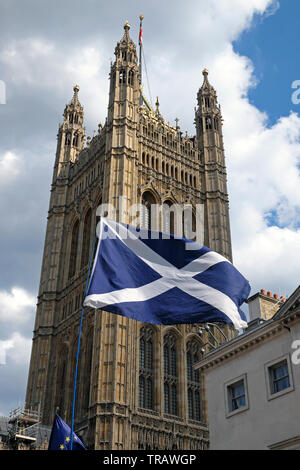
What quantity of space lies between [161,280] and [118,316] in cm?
2118

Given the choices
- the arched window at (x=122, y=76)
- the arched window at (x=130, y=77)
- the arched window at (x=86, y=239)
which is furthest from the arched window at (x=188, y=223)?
the arched window at (x=122, y=76)

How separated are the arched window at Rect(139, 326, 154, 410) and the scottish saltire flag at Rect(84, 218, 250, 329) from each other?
70.7 feet

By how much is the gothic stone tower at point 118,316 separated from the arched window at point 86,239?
0.10 metres

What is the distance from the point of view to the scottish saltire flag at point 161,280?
778 inches

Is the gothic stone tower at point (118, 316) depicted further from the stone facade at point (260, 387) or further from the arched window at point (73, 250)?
the stone facade at point (260, 387)

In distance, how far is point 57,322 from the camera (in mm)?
50938

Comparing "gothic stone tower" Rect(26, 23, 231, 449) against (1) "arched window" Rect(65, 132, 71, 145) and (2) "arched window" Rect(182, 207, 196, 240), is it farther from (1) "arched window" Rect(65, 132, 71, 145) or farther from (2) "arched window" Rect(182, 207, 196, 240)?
(2) "arched window" Rect(182, 207, 196, 240)

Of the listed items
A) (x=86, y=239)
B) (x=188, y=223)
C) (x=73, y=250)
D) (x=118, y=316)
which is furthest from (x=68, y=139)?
(x=118, y=316)

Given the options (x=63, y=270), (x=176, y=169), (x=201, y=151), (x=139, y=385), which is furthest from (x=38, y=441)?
(x=201, y=151)

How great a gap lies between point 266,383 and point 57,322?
105ft

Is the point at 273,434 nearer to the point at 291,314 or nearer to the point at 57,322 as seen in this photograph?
the point at 291,314

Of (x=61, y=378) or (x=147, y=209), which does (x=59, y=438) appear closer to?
(x=61, y=378)

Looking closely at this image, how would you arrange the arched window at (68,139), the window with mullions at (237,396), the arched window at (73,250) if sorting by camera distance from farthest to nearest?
the arched window at (68,139)
the arched window at (73,250)
the window with mullions at (237,396)

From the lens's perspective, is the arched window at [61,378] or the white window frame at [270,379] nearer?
the white window frame at [270,379]
